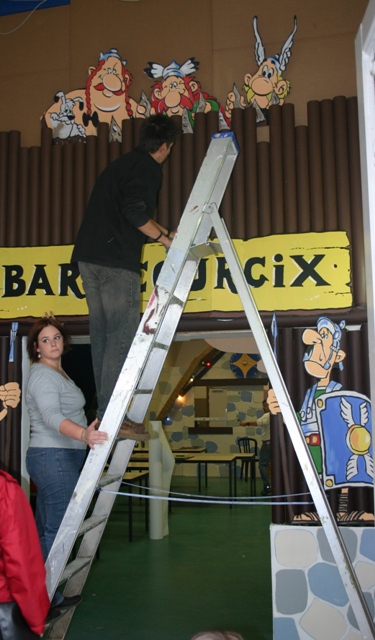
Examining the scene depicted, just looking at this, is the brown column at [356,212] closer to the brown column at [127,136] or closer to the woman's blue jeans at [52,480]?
the brown column at [127,136]

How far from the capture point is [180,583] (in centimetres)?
582

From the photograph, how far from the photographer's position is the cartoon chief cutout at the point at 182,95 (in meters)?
4.86

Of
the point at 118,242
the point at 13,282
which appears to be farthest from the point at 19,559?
the point at 13,282

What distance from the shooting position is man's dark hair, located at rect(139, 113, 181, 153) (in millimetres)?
3457

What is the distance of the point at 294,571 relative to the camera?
162 inches

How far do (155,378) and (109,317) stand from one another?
0.42 meters

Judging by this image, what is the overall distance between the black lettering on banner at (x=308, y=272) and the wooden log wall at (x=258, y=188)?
0.21 m

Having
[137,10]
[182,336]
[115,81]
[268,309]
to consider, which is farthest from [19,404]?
[137,10]

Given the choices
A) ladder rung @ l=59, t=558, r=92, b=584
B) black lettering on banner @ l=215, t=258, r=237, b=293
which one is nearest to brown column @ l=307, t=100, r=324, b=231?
black lettering on banner @ l=215, t=258, r=237, b=293

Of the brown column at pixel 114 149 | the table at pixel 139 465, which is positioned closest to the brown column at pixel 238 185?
the brown column at pixel 114 149

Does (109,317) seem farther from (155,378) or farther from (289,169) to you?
(289,169)

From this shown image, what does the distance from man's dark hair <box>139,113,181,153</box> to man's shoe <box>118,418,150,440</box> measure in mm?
1461

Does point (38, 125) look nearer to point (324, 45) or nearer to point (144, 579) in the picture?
point (324, 45)

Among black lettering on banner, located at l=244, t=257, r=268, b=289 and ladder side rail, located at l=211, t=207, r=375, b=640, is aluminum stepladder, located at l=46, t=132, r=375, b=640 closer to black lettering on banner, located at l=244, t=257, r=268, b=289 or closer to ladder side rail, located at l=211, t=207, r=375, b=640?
ladder side rail, located at l=211, t=207, r=375, b=640
